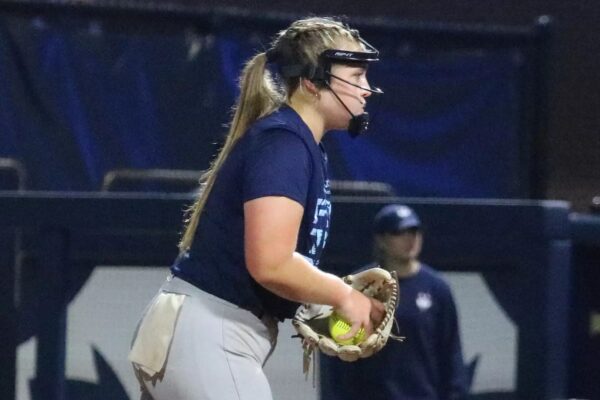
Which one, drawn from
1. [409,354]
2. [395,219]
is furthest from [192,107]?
[409,354]

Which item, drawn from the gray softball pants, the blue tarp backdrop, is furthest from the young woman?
the blue tarp backdrop

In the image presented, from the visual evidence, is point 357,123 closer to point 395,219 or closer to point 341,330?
point 341,330

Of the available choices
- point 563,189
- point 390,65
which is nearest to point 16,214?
point 390,65

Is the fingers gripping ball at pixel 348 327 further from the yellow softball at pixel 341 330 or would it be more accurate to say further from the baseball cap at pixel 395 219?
the baseball cap at pixel 395 219

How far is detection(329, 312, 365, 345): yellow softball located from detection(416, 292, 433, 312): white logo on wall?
3.05 ft

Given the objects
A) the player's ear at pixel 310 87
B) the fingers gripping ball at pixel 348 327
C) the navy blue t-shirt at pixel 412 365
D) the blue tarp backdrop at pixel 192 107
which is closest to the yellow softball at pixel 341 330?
the fingers gripping ball at pixel 348 327

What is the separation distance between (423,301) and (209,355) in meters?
1.17

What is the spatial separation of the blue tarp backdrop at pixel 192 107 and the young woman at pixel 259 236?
2.69 metres

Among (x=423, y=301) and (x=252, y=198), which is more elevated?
(x=252, y=198)

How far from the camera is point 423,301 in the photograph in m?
3.57

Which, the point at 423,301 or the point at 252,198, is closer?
the point at 252,198

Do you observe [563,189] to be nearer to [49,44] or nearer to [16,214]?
[49,44]

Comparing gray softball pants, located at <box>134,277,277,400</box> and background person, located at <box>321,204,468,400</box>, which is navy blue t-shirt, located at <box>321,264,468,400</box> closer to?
background person, located at <box>321,204,468,400</box>

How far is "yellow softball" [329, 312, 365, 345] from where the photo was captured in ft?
8.58
